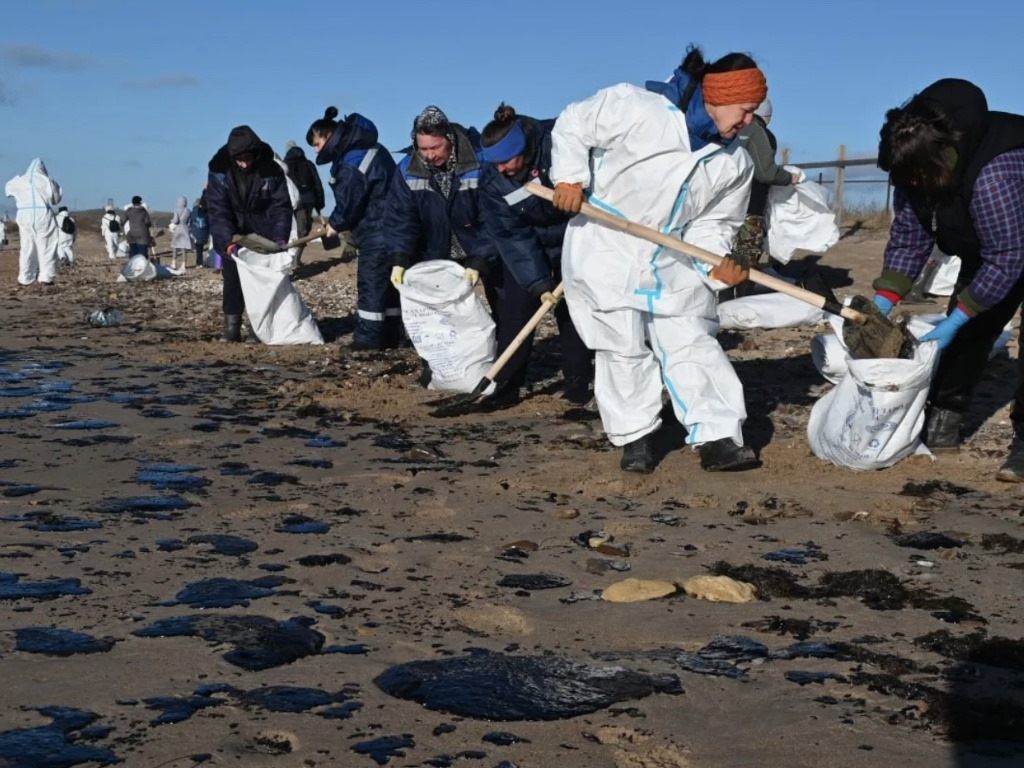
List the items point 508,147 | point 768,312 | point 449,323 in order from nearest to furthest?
1. point 508,147
2. point 449,323
3. point 768,312

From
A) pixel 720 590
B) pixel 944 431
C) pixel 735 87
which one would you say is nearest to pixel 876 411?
pixel 944 431

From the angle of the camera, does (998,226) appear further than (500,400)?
No

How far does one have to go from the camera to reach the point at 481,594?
3414 millimetres

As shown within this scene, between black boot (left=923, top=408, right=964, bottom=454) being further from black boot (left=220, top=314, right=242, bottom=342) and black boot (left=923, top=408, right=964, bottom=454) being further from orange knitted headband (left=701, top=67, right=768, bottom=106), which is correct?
black boot (left=220, top=314, right=242, bottom=342)

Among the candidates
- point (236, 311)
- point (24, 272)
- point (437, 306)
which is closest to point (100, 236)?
point (24, 272)

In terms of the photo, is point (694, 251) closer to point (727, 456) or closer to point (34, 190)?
point (727, 456)

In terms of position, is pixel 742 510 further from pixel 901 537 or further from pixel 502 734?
pixel 502 734

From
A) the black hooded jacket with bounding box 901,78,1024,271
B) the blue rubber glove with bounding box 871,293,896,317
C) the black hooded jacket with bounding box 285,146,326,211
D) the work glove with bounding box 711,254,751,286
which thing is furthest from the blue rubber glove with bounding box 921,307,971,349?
the black hooded jacket with bounding box 285,146,326,211

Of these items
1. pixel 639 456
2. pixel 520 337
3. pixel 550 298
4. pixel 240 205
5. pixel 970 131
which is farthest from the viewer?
pixel 240 205

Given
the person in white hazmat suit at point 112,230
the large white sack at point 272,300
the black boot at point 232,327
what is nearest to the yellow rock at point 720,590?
the large white sack at point 272,300

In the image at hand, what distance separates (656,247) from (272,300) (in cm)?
494

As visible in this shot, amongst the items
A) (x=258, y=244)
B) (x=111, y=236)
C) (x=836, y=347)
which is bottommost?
(x=836, y=347)

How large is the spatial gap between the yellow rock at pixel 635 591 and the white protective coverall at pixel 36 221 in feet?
49.4

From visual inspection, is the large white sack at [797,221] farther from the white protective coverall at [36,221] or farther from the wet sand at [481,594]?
the white protective coverall at [36,221]
